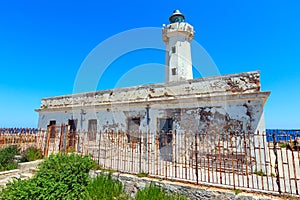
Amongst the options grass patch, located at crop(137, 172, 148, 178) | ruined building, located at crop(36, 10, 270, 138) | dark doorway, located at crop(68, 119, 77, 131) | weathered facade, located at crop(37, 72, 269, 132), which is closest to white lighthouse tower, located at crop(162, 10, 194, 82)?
ruined building, located at crop(36, 10, 270, 138)

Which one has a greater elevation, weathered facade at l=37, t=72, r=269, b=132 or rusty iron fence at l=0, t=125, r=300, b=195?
weathered facade at l=37, t=72, r=269, b=132

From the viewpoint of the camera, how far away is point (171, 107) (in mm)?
8719

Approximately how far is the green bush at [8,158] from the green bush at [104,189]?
4.99 metres

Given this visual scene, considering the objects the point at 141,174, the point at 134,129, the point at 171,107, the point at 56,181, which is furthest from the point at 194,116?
the point at 56,181

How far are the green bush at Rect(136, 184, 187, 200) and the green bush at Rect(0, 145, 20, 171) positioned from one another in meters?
6.67

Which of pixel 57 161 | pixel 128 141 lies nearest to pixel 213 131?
pixel 128 141

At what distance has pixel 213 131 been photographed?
7.50 m

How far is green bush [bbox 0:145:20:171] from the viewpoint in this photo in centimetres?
803

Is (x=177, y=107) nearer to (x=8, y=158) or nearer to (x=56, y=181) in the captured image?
(x=56, y=181)

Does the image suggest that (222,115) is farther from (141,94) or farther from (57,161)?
(57,161)

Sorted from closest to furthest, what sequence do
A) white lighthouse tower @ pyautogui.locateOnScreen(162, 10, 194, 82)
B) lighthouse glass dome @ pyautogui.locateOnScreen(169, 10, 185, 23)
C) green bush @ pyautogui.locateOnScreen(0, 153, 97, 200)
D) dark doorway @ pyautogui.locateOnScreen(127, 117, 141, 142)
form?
green bush @ pyautogui.locateOnScreen(0, 153, 97, 200) → dark doorway @ pyautogui.locateOnScreen(127, 117, 141, 142) → white lighthouse tower @ pyautogui.locateOnScreen(162, 10, 194, 82) → lighthouse glass dome @ pyautogui.locateOnScreen(169, 10, 185, 23)

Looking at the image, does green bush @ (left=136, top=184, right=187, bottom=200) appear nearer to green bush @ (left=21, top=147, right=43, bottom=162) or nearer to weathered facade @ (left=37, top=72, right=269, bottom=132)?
weathered facade @ (left=37, top=72, right=269, bottom=132)

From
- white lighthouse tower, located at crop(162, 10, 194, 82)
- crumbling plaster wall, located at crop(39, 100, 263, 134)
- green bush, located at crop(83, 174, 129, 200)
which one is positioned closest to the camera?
Result: green bush, located at crop(83, 174, 129, 200)

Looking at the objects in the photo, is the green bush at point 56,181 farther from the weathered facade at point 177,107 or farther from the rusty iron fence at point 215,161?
the weathered facade at point 177,107
